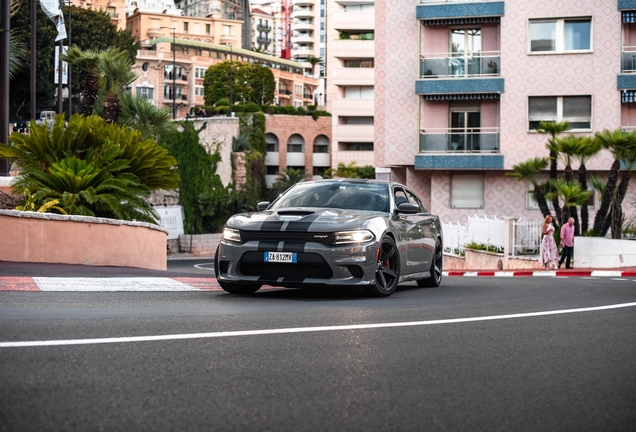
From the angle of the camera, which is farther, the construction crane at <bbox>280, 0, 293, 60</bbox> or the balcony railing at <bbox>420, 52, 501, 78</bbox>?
the construction crane at <bbox>280, 0, 293, 60</bbox>

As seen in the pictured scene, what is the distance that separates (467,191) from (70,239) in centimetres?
2889

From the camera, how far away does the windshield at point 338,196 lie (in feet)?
43.4

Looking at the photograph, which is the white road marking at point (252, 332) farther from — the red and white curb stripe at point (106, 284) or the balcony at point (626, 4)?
the balcony at point (626, 4)

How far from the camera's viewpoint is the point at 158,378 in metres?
5.73

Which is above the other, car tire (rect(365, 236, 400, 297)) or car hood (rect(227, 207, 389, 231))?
car hood (rect(227, 207, 389, 231))

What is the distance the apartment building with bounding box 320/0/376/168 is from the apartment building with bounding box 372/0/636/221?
4125cm

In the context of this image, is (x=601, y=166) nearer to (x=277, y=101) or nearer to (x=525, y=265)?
(x=525, y=265)

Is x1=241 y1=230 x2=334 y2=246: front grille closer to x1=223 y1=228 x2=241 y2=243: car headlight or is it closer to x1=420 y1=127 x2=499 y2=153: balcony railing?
x1=223 y1=228 x2=241 y2=243: car headlight

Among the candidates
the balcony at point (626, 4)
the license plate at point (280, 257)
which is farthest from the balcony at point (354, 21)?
the license plate at point (280, 257)

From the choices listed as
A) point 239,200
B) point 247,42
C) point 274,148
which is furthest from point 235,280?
point 247,42

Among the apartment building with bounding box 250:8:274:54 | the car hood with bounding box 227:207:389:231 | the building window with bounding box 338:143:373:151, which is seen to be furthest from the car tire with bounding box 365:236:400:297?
the apartment building with bounding box 250:8:274:54

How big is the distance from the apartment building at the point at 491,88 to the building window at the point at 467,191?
0.14 ft

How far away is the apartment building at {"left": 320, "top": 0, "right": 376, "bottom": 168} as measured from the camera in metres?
86.2

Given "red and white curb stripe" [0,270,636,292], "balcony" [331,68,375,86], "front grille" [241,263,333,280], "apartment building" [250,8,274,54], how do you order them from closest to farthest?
"red and white curb stripe" [0,270,636,292] → "front grille" [241,263,333,280] → "balcony" [331,68,375,86] → "apartment building" [250,8,274,54]
